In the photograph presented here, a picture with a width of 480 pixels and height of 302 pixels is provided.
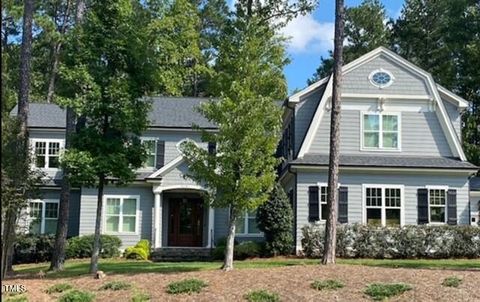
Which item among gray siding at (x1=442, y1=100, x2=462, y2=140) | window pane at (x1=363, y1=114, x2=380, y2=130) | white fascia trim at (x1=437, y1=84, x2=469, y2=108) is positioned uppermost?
white fascia trim at (x1=437, y1=84, x2=469, y2=108)

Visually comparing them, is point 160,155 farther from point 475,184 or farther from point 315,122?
point 475,184

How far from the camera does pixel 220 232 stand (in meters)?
27.0

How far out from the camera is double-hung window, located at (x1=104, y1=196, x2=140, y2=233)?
26750 mm

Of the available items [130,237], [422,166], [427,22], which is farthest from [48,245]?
[427,22]

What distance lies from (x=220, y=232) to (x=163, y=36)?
35.7ft

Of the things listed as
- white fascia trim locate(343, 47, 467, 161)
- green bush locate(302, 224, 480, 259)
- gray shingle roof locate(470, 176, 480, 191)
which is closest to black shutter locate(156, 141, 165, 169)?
white fascia trim locate(343, 47, 467, 161)

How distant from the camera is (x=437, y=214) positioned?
884 inches

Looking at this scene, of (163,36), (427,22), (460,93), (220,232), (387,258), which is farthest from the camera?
(427,22)

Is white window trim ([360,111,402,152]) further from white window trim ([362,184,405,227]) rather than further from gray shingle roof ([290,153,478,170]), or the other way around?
white window trim ([362,184,405,227])

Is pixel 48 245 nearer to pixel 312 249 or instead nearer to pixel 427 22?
pixel 312 249

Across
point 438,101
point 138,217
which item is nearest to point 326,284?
point 438,101

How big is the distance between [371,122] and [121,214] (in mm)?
11581

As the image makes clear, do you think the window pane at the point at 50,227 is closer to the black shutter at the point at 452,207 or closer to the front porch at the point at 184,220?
the front porch at the point at 184,220

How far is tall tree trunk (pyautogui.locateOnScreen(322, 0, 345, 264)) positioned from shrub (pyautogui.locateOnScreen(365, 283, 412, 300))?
3.18 m
